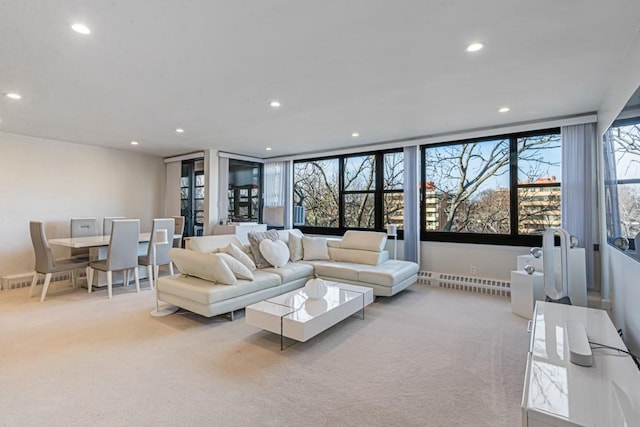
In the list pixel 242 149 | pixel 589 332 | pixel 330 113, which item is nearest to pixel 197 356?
pixel 589 332

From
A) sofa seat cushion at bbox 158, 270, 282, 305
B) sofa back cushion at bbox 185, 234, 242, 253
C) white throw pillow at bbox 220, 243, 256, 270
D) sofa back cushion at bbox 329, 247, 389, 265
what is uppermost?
sofa back cushion at bbox 185, 234, 242, 253

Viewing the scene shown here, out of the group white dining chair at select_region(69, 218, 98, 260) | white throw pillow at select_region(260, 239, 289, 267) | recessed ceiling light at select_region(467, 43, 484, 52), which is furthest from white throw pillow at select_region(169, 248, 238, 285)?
recessed ceiling light at select_region(467, 43, 484, 52)

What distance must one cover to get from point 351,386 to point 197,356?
1.31 meters

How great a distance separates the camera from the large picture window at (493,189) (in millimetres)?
4477

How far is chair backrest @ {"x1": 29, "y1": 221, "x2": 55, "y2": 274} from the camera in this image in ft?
13.1

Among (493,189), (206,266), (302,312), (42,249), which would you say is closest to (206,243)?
(206,266)

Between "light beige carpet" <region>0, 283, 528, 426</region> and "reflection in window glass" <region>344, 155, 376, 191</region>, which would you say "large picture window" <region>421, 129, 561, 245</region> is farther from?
"light beige carpet" <region>0, 283, 528, 426</region>

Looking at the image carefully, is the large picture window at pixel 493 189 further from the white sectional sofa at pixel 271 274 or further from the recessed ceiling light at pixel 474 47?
the recessed ceiling light at pixel 474 47

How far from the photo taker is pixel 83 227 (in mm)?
5211

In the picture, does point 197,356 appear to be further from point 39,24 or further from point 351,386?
point 39,24

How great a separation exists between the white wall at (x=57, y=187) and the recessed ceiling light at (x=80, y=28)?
4.34m

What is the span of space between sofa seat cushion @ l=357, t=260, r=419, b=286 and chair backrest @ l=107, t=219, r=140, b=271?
3245mm

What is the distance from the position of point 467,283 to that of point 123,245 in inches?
201

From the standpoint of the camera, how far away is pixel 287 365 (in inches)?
95.9
